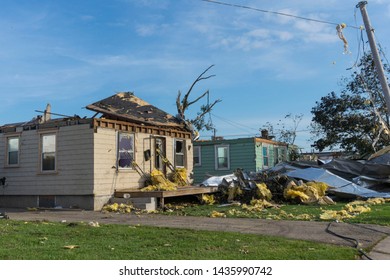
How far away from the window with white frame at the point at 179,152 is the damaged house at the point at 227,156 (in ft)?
17.6

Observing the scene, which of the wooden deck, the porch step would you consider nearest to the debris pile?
the wooden deck

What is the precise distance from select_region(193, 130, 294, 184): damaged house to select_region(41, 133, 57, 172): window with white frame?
35.5ft

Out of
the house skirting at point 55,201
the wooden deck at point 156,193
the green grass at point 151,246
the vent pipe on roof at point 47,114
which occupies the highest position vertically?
the vent pipe on roof at point 47,114

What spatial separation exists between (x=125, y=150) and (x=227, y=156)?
10.3 m

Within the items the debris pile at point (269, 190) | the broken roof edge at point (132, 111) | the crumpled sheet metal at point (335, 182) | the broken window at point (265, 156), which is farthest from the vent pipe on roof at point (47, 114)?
the broken window at point (265, 156)

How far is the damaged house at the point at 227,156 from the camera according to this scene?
952 inches

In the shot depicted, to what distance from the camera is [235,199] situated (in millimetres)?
16156

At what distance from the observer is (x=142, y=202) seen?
13.9 m

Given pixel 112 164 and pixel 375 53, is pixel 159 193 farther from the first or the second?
pixel 375 53

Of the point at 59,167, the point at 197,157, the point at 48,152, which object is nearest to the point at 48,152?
the point at 48,152

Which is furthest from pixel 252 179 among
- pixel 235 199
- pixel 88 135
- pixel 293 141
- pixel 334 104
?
pixel 293 141

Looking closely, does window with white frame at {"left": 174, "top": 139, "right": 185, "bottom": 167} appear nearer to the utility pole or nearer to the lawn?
the lawn

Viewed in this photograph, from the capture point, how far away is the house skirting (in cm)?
1388

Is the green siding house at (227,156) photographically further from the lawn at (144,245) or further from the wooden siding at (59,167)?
the lawn at (144,245)
